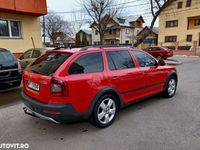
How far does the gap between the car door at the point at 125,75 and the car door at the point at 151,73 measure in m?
0.23

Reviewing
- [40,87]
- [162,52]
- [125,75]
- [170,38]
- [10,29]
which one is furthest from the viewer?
[170,38]

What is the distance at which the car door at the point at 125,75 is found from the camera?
395cm

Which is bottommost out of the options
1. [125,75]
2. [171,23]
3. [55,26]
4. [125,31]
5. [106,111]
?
[106,111]

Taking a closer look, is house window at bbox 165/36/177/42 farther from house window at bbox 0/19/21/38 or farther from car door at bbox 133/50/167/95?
car door at bbox 133/50/167/95

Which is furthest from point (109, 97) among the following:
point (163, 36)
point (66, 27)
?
point (66, 27)

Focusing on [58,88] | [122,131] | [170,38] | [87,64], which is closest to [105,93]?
[87,64]

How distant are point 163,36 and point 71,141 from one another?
3818cm

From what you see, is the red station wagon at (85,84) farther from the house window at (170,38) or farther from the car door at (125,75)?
the house window at (170,38)

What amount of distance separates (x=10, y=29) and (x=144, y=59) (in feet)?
33.6

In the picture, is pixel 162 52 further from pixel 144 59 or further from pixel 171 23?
pixel 171 23

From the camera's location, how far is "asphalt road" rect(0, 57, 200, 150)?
10.4ft

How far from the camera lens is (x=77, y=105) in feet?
10.9

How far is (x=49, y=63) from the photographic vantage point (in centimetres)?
368

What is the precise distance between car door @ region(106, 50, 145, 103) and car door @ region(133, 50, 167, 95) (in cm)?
23
